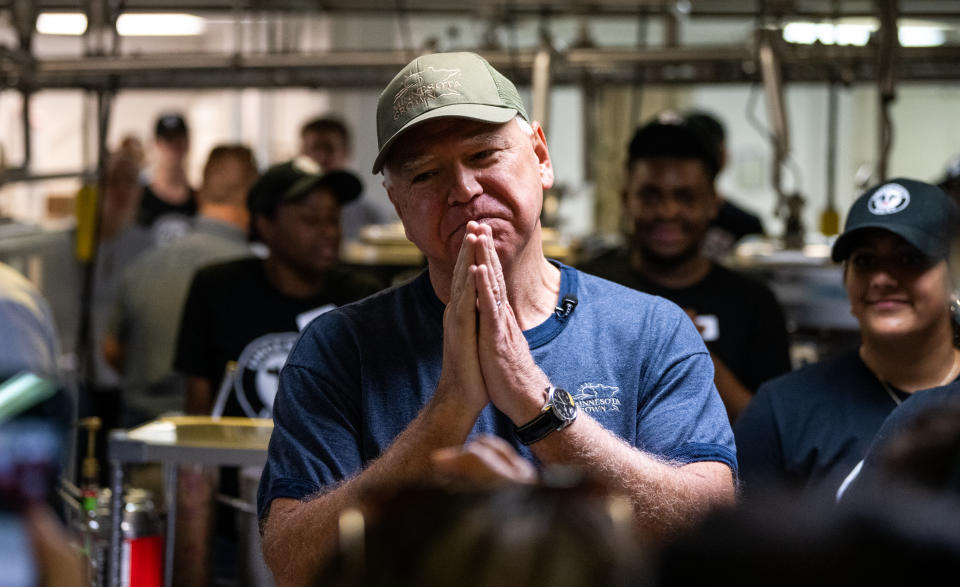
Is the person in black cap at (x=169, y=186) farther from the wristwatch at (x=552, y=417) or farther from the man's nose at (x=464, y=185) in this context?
the wristwatch at (x=552, y=417)

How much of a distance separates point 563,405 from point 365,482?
298 millimetres

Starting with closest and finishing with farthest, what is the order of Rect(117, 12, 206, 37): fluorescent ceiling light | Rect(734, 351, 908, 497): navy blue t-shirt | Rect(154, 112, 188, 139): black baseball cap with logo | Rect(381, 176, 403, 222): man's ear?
Rect(381, 176, 403, 222): man's ear, Rect(734, 351, 908, 497): navy blue t-shirt, Rect(154, 112, 188, 139): black baseball cap with logo, Rect(117, 12, 206, 37): fluorescent ceiling light

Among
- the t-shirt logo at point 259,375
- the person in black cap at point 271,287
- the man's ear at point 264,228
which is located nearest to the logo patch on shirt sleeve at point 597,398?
the t-shirt logo at point 259,375

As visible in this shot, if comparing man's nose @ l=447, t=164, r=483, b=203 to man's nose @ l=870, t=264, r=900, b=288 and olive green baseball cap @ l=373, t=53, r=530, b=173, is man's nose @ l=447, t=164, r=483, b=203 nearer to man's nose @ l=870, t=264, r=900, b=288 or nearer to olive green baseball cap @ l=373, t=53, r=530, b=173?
olive green baseball cap @ l=373, t=53, r=530, b=173

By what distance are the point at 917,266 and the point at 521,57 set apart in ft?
5.56

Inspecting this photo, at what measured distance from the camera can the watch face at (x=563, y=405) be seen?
1601mm

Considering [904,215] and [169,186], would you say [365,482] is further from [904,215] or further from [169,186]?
[169,186]

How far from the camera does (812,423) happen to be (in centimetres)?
240

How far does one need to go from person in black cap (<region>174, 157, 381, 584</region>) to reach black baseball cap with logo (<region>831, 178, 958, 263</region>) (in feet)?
5.20

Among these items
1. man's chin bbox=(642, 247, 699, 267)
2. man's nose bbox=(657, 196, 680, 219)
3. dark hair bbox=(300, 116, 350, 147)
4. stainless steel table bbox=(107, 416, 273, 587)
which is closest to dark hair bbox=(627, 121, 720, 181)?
man's nose bbox=(657, 196, 680, 219)

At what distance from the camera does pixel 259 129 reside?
9.03 meters

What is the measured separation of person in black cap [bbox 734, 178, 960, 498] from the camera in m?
2.38

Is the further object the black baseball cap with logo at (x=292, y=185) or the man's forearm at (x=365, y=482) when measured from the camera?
the black baseball cap with logo at (x=292, y=185)

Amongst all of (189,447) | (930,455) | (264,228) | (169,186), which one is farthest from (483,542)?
(169,186)
